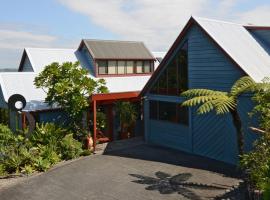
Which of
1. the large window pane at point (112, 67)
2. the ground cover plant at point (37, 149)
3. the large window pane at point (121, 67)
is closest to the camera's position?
the ground cover plant at point (37, 149)

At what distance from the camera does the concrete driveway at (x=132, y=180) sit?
40.3ft

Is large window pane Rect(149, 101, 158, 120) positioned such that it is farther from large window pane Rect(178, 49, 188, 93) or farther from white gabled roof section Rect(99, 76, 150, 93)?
white gabled roof section Rect(99, 76, 150, 93)

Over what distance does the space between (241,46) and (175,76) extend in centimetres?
373

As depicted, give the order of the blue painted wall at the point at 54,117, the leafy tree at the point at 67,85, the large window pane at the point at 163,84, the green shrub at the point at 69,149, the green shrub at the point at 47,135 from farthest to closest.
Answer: the blue painted wall at the point at 54,117, the large window pane at the point at 163,84, the leafy tree at the point at 67,85, the green shrub at the point at 47,135, the green shrub at the point at 69,149

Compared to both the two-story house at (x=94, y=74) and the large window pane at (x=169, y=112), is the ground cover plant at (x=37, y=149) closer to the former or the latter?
the two-story house at (x=94, y=74)

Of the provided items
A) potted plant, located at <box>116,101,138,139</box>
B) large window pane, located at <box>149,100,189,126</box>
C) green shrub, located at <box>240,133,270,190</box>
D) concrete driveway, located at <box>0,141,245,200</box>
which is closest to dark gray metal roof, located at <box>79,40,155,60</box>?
potted plant, located at <box>116,101,138,139</box>

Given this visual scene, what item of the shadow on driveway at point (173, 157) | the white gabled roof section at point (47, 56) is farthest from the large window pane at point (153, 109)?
the white gabled roof section at point (47, 56)

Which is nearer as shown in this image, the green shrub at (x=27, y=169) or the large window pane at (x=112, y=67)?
the green shrub at (x=27, y=169)

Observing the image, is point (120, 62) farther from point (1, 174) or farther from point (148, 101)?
point (1, 174)

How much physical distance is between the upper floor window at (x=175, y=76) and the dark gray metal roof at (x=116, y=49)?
8.94m

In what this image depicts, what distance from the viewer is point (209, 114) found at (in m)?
16.8

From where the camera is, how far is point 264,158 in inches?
419

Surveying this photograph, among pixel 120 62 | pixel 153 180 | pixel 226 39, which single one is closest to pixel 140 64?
pixel 120 62

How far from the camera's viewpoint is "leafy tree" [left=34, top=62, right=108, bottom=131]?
1819cm
